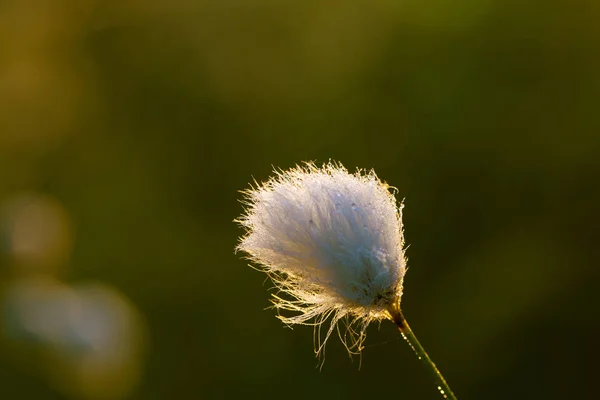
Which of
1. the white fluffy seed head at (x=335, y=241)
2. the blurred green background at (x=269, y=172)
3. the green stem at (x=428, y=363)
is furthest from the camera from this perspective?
the blurred green background at (x=269, y=172)

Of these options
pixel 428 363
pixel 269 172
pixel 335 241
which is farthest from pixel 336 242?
pixel 269 172

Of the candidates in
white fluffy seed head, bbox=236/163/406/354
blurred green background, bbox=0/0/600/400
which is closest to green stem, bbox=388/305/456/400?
white fluffy seed head, bbox=236/163/406/354

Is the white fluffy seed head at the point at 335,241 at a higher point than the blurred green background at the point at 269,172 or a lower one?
lower

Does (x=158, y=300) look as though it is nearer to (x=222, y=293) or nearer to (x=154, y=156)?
(x=222, y=293)

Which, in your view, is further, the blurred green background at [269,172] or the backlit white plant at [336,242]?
the blurred green background at [269,172]

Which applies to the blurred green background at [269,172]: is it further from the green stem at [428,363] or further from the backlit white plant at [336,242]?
the green stem at [428,363]

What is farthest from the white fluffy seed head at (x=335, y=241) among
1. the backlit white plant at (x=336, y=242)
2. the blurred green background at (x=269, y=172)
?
the blurred green background at (x=269, y=172)

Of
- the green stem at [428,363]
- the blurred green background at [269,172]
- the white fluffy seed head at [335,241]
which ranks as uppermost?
the blurred green background at [269,172]

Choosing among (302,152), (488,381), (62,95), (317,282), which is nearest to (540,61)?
(302,152)
